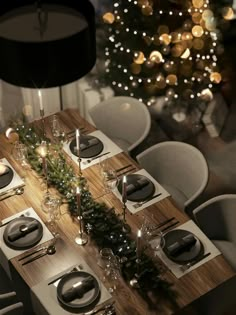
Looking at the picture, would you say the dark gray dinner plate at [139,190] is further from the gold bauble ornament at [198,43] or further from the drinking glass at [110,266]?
the gold bauble ornament at [198,43]

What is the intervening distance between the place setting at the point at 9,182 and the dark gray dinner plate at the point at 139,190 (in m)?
0.62

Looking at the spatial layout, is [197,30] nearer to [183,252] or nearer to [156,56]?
[156,56]

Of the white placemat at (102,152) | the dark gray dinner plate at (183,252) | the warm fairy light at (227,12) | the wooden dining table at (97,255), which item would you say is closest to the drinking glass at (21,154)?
the wooden dining table at (97,255)

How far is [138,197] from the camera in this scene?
3.06 meters

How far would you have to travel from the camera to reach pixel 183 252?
9.03ft

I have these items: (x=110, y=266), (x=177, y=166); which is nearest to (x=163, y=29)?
(x=177, y=166)

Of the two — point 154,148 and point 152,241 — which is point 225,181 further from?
point 152,241

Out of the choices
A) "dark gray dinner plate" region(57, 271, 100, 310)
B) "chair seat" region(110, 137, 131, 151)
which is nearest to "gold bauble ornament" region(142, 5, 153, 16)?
"chair seat" region(110, 137, 131, 151)

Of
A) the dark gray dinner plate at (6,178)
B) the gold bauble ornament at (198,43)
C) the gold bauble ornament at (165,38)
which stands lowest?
the dark gray dinner plate at (6,178)

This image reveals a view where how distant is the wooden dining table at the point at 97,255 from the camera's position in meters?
2.55

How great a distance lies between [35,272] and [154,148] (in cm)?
128

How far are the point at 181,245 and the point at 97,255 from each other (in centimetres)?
46

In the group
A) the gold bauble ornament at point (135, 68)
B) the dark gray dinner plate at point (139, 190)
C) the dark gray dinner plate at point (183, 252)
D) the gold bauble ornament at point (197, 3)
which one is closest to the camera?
the dark gray dinner plate at point (183, 252)

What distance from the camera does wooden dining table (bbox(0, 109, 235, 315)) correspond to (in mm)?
2553
